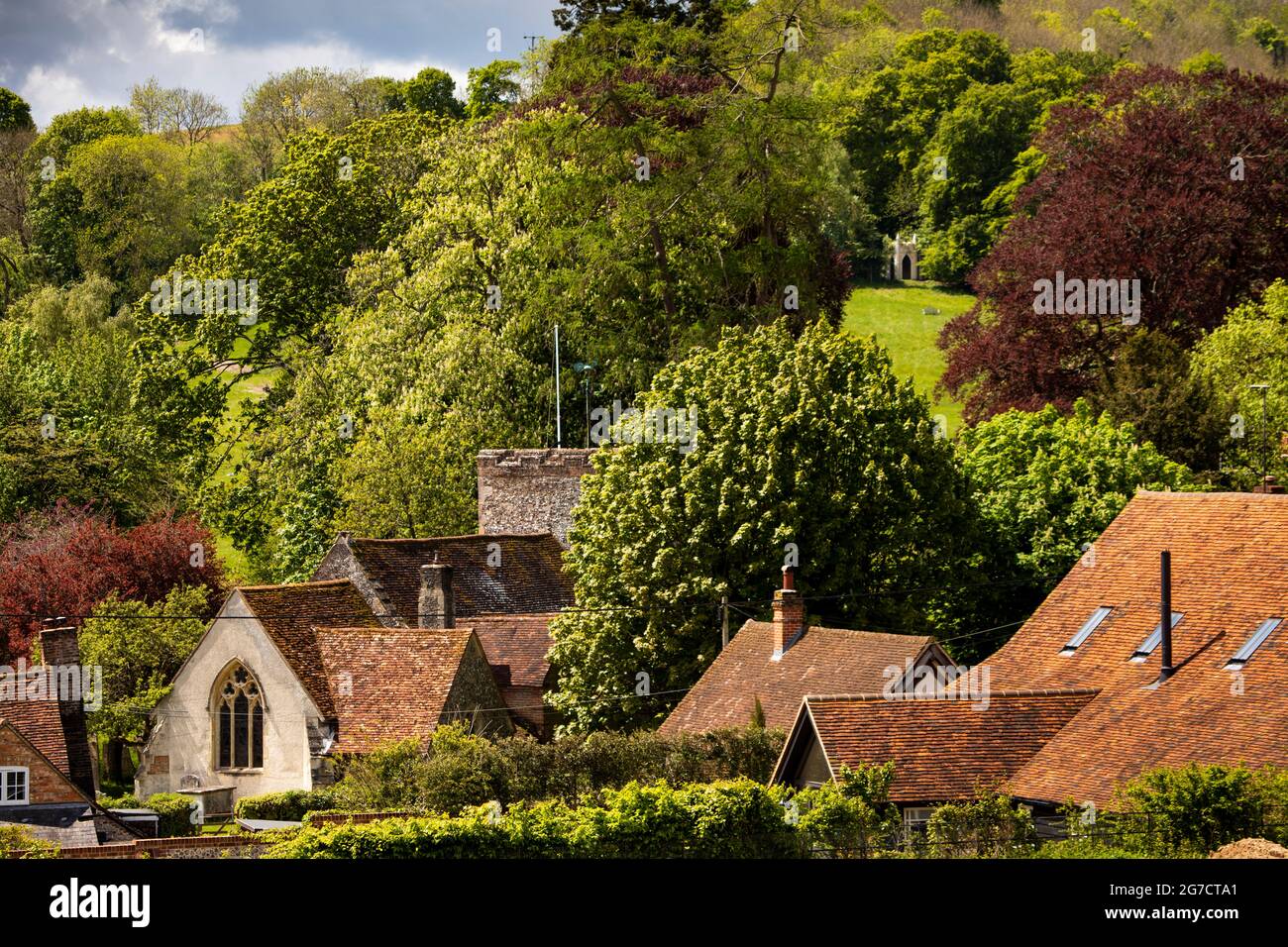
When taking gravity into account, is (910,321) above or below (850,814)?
above

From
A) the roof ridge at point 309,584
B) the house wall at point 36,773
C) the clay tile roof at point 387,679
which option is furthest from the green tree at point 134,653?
the house wall at point 36,773

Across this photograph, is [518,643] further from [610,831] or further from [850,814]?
[850,814]

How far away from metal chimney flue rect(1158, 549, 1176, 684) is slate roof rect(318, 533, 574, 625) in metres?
23.6

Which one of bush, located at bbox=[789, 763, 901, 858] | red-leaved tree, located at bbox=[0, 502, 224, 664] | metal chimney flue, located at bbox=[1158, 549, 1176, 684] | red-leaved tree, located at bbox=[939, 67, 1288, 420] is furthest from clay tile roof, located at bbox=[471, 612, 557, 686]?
red-leaved tree, located at bbox=[939, 67, 1288, 420]

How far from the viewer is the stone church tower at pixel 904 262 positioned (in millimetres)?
109938

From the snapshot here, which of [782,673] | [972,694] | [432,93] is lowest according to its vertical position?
[782,673]

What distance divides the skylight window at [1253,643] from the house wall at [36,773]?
22.4m

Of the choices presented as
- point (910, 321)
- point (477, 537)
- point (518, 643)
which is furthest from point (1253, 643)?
point (910, 321)

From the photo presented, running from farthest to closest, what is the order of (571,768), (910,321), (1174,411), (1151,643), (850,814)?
(910,321), (1174,411), (571,768), (1151,643), (850,814)

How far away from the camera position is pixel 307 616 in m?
47.7

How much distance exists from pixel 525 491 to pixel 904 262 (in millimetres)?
61315

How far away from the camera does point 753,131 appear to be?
2165 inches

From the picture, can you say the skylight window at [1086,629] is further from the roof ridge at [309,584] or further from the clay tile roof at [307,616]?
the roof ridge at [309,584]

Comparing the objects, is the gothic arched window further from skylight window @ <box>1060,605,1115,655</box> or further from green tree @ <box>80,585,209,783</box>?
A: skylight window @ <box>1060,605,1115,655</box>
